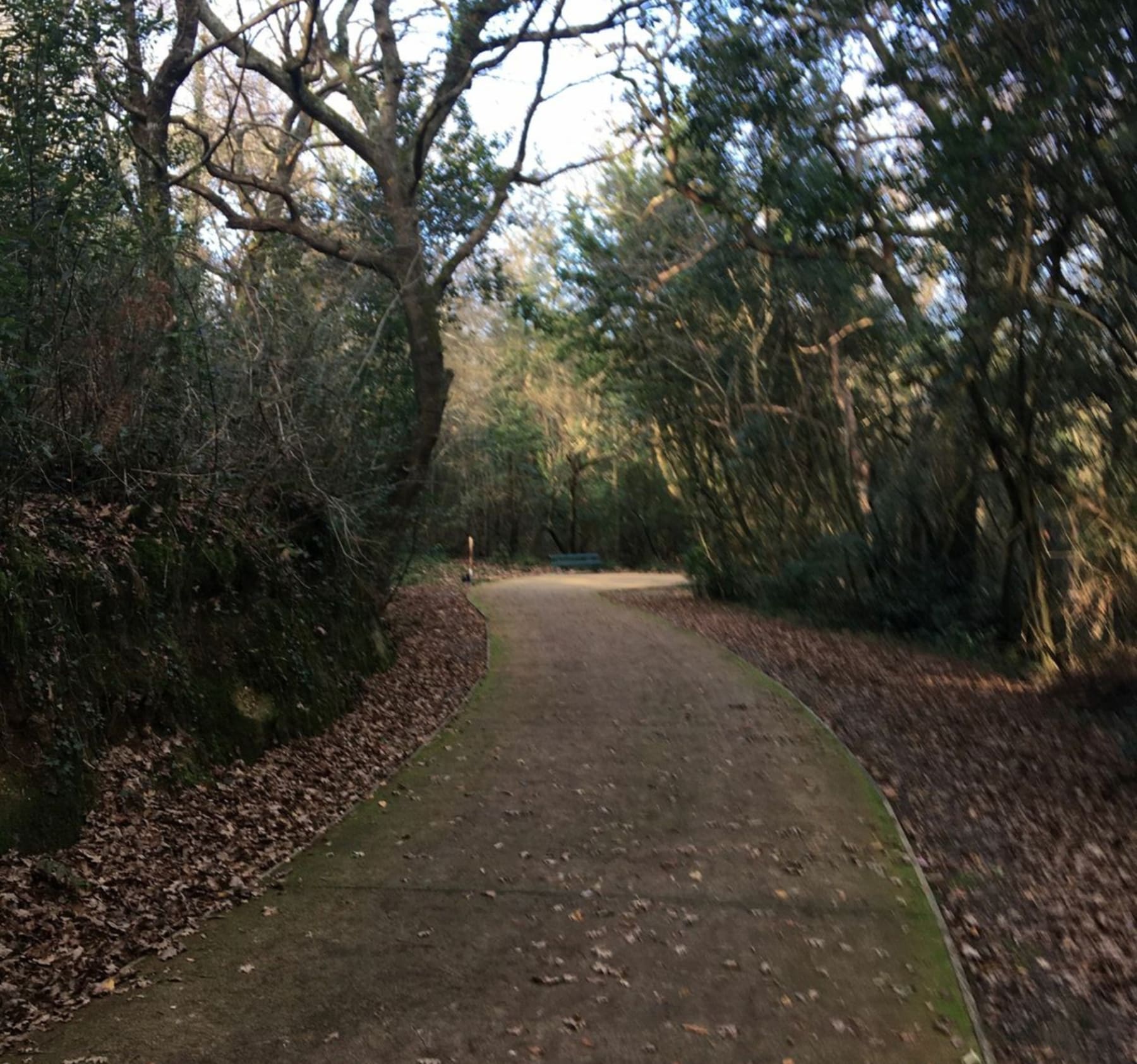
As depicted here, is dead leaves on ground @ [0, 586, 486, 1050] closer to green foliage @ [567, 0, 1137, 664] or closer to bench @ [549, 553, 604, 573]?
green foliage @ [567, 0, 1137, 664]

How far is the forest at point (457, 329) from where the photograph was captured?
22.8 feet

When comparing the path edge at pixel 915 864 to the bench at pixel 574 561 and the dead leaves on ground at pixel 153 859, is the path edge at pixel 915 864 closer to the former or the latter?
the dead leaves on ground at pixel 153 859

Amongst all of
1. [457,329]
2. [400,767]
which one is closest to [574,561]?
[457,329]

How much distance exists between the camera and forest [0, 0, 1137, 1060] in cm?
695

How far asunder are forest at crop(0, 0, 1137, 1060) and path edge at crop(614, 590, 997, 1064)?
754 millimetres

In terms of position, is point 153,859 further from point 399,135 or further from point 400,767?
point 399,135

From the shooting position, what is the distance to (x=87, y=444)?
694 centimetres

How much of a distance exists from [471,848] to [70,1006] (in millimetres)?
2689

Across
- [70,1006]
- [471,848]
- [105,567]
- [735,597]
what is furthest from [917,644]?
A: [70,1006]

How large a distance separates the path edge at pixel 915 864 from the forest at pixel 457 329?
75cm

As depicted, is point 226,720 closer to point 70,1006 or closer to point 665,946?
point 70,1006

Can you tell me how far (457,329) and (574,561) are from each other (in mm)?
16369

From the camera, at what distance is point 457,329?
66.8 ft

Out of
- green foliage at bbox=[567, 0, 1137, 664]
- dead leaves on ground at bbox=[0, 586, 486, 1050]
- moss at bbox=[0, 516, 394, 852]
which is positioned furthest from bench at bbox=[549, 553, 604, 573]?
dead leaves on ground at bbox=[0, 586, 486, 1050]
